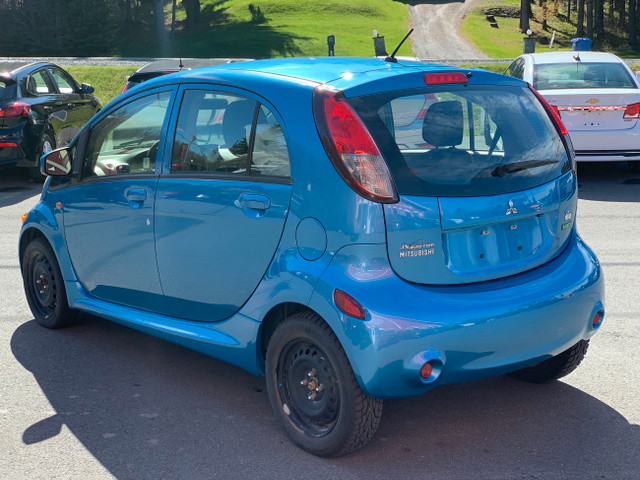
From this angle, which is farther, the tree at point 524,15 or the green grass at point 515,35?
the tree at point 524,15

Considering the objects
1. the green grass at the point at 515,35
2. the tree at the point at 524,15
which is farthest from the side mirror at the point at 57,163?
the tree at the point at 524,15

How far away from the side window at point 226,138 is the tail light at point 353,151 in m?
0.29

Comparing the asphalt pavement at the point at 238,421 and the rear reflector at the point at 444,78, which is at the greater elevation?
the rear reflector at the point at 444,78

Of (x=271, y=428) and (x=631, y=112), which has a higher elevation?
(x=631, y=112)

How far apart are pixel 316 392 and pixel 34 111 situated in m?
9.56

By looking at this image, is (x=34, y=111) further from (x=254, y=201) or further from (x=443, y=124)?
(x=443, y=124)

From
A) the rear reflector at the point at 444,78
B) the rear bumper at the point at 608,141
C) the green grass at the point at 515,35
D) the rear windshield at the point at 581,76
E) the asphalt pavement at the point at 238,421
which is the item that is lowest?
the green grass at the point at 515,35

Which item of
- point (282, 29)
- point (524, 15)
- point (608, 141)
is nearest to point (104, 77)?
point (608, 141)

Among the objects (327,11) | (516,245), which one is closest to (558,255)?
(516,245)

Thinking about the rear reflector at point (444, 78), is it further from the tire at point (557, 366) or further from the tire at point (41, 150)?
the tire at point (41, 150)

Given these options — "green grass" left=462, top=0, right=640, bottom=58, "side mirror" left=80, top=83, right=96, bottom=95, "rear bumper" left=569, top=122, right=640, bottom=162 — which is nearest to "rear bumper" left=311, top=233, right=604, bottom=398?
"rear bumper" left=569, top=122, right=640, bottom=162

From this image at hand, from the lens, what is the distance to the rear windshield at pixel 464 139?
12.3 feet

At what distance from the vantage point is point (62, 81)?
13688 millimetres

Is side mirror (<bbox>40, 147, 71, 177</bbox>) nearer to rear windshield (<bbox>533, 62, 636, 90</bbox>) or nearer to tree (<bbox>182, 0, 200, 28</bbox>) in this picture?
rear windshield (<bbox>533, 62, 636, 90</bbox>)
